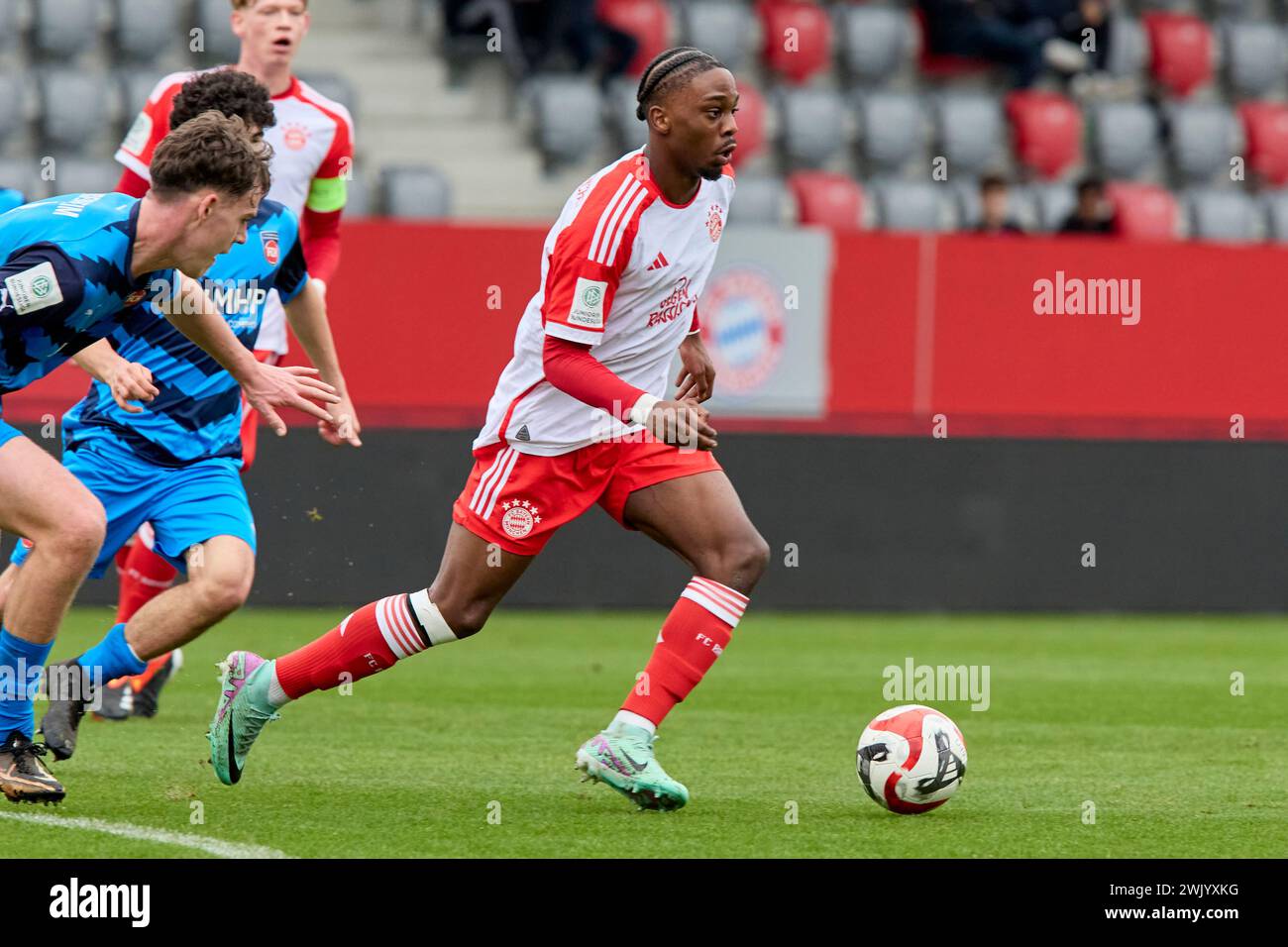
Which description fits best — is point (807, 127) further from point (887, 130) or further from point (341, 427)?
point (341, 427)

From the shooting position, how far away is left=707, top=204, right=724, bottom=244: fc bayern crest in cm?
655

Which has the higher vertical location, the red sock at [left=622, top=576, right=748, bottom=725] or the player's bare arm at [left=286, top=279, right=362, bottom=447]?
the player's bare arm at [left=286, top=279, right=362, bottom=447]

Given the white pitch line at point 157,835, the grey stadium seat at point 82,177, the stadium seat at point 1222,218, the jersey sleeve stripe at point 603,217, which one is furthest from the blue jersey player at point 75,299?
the stadium seat at point 1222,218

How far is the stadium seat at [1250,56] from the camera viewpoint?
19.6m

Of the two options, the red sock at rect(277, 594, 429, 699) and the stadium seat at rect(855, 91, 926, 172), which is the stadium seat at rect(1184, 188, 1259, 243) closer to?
the stadium seat at rect(855, 91, 926, 172)

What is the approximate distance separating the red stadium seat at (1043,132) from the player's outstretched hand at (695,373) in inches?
471

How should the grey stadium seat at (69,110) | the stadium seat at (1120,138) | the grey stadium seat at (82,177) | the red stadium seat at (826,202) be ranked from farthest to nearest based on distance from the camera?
1. the stadium seat at (1120,138)
2. the red stadium seat at (826,202)
3. the grey stadium seat at (69,110)
4. the grey stadium seat at (82,177)

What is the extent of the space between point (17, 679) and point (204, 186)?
1529 mm

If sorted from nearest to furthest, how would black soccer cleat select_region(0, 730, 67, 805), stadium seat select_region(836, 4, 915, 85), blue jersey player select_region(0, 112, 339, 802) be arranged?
blue jersey player select_region(0, 112, 339, 802)
black soccer cleat select_region(0, 730, 67, 805)
stadium seat select_region(836, 4, 915, 85)

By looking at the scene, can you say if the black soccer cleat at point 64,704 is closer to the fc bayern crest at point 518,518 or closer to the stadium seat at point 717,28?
the fc bayern crest at point 518,518

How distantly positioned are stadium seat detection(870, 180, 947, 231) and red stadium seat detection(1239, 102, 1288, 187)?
3369mm

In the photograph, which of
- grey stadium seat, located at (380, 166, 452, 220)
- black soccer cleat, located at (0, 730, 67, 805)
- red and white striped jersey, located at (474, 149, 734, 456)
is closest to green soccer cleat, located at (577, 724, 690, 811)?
red and white striped jersey, located at (474, 149, 734, 456)

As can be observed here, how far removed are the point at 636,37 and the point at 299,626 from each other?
23.2ft

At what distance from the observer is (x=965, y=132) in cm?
1817
